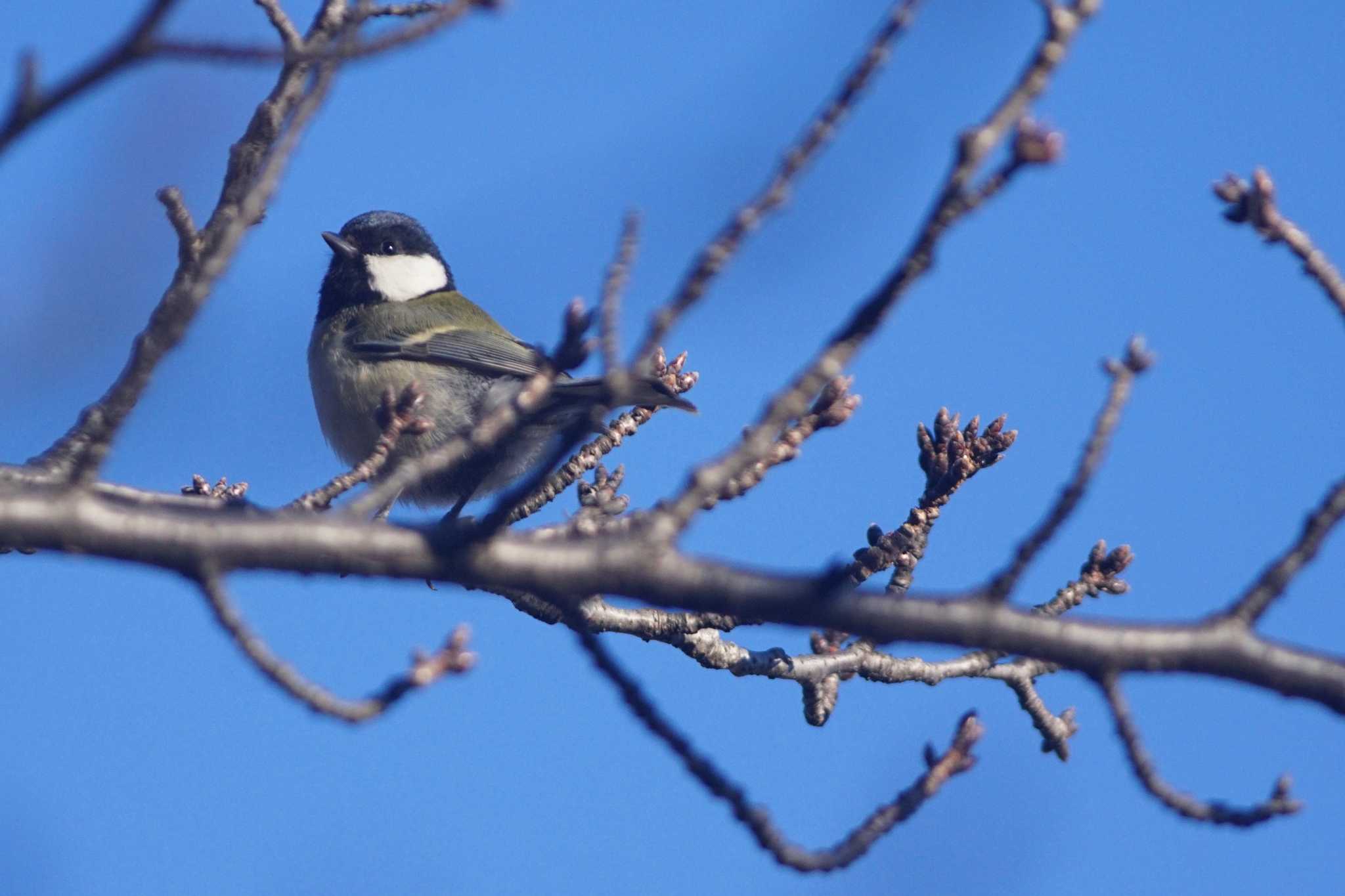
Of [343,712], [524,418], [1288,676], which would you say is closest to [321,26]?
[524,418]

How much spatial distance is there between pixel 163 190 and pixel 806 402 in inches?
68.7

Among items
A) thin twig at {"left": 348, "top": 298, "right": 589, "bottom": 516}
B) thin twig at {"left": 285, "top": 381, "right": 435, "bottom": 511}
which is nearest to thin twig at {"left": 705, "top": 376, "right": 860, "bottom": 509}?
thin twig at {"left": 285, "top": 381, "right": 435, "bottom": 511}

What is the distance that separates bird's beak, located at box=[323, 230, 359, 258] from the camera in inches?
282

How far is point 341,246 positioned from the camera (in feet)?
23.5

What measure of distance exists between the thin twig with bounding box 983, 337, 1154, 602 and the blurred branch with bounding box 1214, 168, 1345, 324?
1.40ft

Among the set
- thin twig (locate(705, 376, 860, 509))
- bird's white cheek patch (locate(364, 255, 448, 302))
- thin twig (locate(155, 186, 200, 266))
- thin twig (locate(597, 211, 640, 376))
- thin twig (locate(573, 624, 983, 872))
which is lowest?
thin twig (locate(573, 624, 983, 872))

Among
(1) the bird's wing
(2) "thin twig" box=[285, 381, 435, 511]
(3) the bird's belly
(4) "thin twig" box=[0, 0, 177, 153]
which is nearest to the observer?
(4) "thin twig" box=[0, 0, 177, 153]

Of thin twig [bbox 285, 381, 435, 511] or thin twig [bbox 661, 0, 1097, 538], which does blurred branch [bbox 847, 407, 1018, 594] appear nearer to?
thin twig [bbox 285, 381, 435, 511]

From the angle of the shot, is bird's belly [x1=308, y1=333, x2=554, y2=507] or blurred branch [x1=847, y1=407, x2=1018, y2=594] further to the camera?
bird's belly [x1=308, y1=333, x2=554, y2=507]

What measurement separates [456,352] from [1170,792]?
4.58 meters

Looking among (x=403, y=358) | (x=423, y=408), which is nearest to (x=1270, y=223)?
(x=423, y=408)

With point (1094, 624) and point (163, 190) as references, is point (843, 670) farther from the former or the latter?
point (163, 190)

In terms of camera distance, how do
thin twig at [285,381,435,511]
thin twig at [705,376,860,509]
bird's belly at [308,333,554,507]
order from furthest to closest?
bird's belly at [308,333,554,507] → thin twig at [705,376,860,509] → thin twig at [285,381,435,511]

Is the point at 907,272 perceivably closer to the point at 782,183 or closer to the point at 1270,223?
the point at 782,183
